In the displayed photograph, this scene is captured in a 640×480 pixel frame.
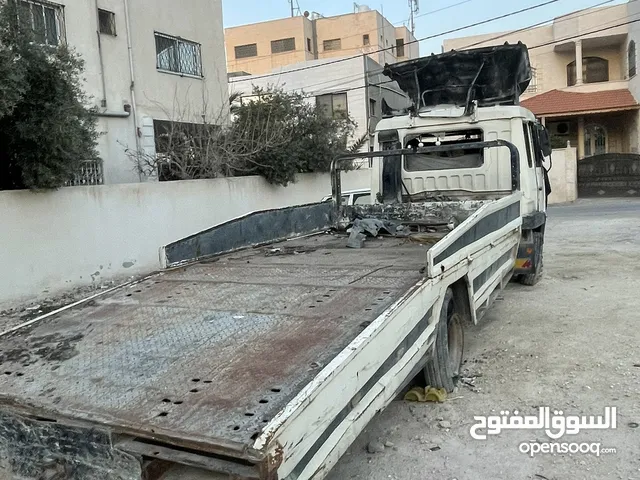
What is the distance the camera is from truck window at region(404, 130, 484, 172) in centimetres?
693

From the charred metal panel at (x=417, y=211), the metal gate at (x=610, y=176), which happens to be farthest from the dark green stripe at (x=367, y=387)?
the metal gate at (x=610, y=176)

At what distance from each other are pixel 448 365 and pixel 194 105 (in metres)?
13.1

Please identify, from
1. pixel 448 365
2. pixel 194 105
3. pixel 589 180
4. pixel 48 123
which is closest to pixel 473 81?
pixel 448 365

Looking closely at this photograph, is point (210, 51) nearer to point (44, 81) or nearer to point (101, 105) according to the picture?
point (101, 105)

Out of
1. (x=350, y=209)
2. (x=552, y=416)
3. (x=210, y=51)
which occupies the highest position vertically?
(x=210, y=51)

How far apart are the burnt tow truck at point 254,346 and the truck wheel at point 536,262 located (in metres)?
0.58

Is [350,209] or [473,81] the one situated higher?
[473,81]

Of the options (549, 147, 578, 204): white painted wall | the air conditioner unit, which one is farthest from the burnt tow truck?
the air conditioner unit

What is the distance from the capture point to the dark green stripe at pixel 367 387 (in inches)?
91.0

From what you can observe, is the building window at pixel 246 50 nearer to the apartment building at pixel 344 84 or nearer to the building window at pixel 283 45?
the building window at pixel 283 45

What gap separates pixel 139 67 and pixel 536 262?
1075 cm

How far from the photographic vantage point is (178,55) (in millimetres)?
15602

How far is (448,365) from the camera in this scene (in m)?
4.33

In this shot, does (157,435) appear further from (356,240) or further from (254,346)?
(356,240)
